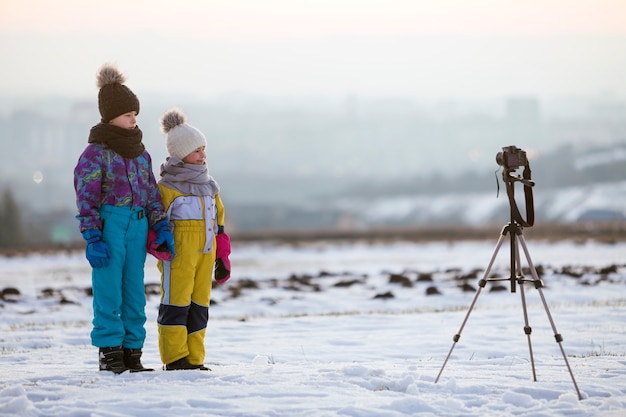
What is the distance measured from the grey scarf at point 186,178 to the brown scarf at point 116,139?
373mm

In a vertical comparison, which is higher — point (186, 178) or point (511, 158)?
point (511, 158)

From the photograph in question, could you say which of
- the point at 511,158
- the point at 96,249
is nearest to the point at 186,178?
the point at 96,249

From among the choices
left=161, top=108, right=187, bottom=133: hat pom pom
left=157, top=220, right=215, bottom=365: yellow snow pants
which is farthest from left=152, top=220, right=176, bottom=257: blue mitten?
left=161, top=108, right=187, bottom=133: hat pom pom

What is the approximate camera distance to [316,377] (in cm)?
703

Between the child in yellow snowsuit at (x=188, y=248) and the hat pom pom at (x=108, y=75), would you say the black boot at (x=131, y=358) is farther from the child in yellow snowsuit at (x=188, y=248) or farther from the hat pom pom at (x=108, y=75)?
the hat pom pom at (x=108, y=75)

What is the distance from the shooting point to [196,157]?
7.88 m

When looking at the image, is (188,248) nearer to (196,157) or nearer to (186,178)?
(186,178)

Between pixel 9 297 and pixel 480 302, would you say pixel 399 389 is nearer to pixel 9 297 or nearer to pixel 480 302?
pixel 480 302

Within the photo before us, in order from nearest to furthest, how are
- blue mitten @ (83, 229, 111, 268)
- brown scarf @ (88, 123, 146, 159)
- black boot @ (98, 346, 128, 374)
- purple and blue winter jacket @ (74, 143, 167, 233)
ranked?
blue mitten @ (83, 229, 111, 268), purple and blue winter jacket @ (74, 143, 167, 233), black boot @ (98, 346, 128, 374), brown scarf @ (88, 123, 146, 159)

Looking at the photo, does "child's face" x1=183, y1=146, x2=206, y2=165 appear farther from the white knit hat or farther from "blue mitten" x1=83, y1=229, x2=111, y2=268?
"blue mitten" x1=83, y1=229, x2=111, y2=268

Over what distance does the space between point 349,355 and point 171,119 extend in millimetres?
3371

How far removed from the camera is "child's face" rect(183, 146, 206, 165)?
788 cm

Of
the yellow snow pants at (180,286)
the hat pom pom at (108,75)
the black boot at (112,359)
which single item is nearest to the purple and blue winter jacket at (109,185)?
the yellow snow pants at (180,286)

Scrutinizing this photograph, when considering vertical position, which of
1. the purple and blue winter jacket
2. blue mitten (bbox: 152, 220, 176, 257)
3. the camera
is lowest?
blue mitten (bbox: 152, 220, 176, 257)
